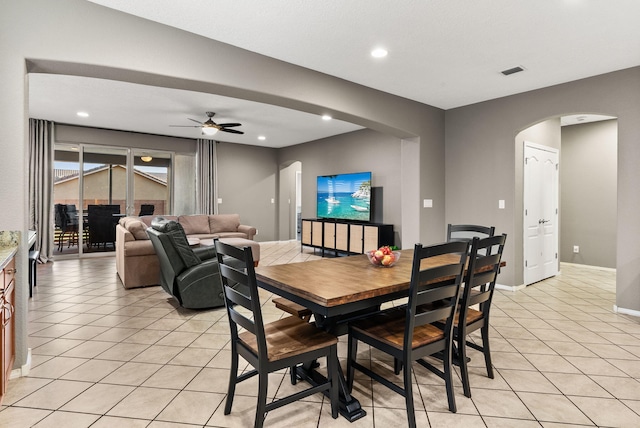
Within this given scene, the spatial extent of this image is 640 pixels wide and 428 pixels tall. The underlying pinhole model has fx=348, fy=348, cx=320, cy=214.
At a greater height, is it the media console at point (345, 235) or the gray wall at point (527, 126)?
the gray wall at point (527, 126)

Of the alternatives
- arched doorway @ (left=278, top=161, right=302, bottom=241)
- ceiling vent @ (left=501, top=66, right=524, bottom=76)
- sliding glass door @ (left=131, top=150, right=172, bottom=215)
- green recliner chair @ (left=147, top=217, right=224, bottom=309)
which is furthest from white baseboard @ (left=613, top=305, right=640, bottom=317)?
sliding glass door @ (left=131, top=150, right=172, bottom=215)

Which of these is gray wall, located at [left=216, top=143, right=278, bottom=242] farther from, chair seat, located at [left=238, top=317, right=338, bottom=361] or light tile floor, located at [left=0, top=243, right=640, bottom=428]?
chair seat, located at [left=238, top=317, right=338, bottom=361]

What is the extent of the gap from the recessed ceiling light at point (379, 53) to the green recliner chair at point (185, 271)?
262 centimetres

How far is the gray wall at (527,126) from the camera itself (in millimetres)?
3633

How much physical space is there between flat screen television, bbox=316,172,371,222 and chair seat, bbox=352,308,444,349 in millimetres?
4534

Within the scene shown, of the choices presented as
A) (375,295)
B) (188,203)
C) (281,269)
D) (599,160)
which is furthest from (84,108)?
(599,160)

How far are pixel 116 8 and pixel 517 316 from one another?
4.47m

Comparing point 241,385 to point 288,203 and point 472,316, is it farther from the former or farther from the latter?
point 288,203

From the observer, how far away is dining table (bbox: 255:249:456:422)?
1697mm

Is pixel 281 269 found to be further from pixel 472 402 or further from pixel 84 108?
pixel 84 108

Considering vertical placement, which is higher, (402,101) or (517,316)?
(402,101)

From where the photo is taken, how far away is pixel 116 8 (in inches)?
101

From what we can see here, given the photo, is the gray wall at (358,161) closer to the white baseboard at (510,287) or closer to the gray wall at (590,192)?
the white baseboard at (510,287)

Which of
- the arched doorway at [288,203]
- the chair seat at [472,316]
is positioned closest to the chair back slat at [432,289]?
the chair seat at [472,316]
